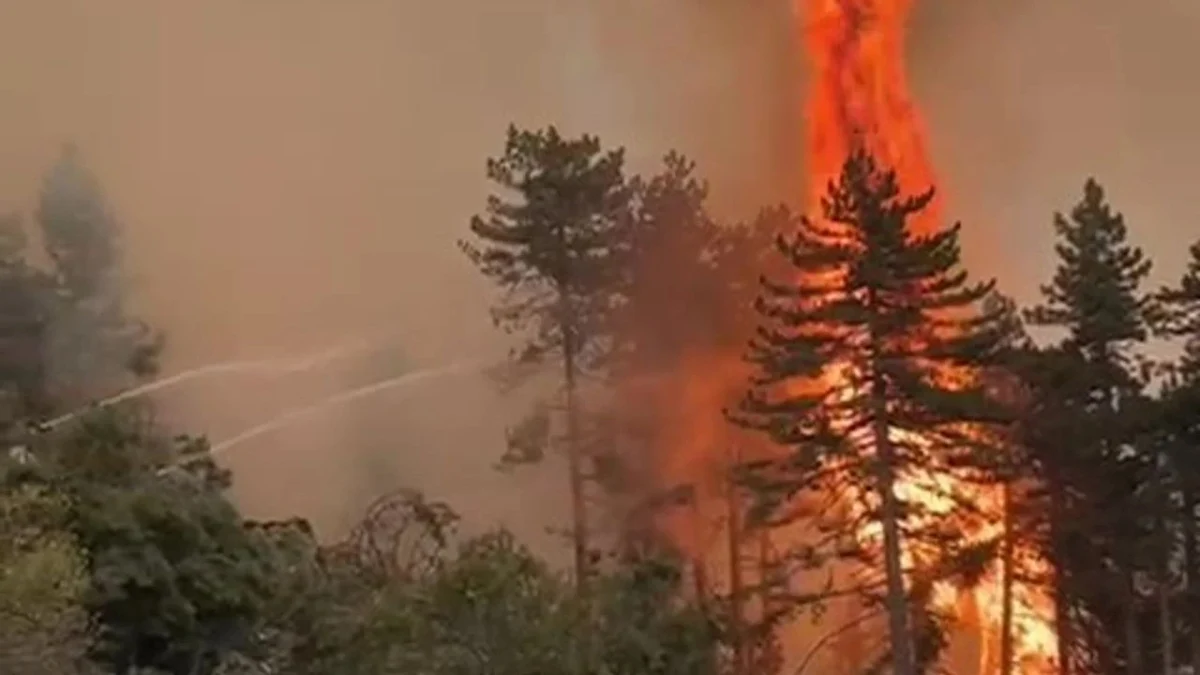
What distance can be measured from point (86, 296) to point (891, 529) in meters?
14.6

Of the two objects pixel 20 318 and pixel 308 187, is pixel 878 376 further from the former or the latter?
pixel 20 318

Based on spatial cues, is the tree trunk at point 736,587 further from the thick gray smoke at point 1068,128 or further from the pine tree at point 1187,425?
the thick gray smoke at point 1068,128

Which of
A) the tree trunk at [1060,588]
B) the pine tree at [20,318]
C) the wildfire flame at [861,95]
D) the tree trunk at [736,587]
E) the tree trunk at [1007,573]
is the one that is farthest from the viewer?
the wildfire flame at [861,95]

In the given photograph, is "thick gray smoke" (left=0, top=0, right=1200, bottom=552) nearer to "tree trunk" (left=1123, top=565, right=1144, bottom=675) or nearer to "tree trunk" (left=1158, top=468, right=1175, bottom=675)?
"tree trunk" (left=1123, top=565, right=1144, bottom=675)

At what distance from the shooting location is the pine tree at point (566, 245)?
87.5 feet

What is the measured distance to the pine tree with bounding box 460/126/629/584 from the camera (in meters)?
26.7

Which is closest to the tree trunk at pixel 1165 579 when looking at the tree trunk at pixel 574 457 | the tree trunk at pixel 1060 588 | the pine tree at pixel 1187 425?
the pine tree at pixel 1187 425

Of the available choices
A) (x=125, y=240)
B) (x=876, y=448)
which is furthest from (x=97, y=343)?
(x=876, y=448)

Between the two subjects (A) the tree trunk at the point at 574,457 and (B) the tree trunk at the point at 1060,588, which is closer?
(B) the tree trunk at the point at 1060,588

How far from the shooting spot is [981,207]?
33.9m

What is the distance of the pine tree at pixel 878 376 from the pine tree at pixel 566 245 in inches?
176

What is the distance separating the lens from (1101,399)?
977 inches

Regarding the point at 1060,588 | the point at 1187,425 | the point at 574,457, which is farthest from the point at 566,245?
the point at 1187,425

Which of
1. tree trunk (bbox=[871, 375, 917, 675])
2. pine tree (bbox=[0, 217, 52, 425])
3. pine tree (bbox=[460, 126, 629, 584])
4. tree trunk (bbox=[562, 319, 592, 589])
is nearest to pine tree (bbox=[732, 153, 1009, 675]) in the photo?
tree trunk (bbox=[871, 375, 917, 675])
